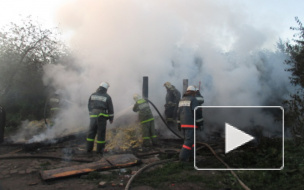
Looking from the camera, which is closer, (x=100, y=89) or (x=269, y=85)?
(x=100, y=89)

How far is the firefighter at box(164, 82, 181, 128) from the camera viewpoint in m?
9.35

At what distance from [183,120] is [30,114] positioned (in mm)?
10290

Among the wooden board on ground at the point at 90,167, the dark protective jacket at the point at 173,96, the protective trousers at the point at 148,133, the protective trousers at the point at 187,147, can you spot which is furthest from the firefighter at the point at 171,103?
the wooden board on ground at the point at 90,167

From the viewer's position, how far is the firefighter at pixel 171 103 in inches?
368

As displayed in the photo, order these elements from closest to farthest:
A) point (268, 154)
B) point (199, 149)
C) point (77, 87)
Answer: point (268, 154) → point (199, 149) → point (77, 87)

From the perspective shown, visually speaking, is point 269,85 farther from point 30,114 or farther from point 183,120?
point 30,114

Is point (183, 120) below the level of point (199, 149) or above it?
above

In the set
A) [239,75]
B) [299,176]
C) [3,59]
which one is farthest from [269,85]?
[3,59]

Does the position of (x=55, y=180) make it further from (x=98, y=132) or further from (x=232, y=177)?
(x=232, y=177)

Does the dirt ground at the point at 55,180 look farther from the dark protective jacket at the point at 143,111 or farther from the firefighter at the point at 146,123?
the dark protective jacket at the point at 143,111

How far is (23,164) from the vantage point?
565cm

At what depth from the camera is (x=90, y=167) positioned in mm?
4953

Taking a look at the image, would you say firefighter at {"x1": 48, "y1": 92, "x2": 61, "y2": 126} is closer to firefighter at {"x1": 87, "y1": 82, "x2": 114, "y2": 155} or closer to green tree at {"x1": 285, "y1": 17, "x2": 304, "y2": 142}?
firefighter at {"x1": 87, "y1": 82, "x2": 114, "y2": 155}
